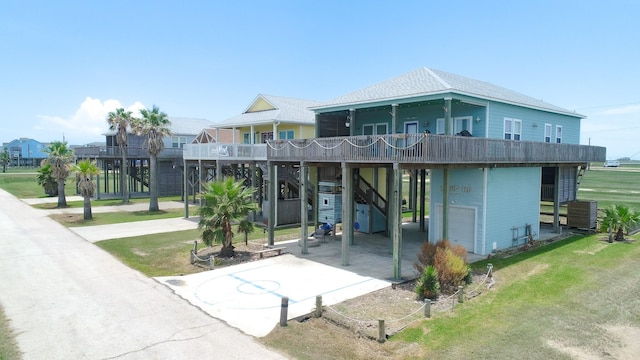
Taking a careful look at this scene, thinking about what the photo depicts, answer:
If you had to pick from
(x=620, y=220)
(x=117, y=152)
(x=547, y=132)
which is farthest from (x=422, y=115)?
(x=117, y=152)

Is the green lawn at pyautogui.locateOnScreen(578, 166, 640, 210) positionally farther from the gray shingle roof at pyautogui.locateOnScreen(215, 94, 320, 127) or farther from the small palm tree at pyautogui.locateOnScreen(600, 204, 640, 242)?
the gray shingle roof at pyautogui.locateOnScreen(215, 94, 320, 127)

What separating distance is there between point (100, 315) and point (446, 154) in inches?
480

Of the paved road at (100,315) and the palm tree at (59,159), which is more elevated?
the palm tree at (59,159)

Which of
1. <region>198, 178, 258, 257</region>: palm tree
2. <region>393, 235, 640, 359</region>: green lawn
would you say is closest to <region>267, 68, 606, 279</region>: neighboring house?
<region>393, 235, 640, 359</region>: green lawn

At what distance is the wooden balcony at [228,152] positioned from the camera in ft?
86.1

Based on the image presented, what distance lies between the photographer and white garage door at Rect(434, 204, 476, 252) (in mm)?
19078

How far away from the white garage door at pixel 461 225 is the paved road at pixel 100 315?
12.3 meters

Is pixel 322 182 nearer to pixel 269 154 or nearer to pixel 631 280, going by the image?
pixel 269 154

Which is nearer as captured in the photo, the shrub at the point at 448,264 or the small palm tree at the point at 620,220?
the shrub at the point at 448,264

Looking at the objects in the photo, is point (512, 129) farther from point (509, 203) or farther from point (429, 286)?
point (429, 286)

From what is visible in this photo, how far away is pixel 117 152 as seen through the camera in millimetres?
42875

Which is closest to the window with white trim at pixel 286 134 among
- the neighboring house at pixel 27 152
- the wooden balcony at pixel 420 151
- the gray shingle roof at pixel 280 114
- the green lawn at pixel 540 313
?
the gray shingle roof at pixel 280 114

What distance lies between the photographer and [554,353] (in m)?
9.25

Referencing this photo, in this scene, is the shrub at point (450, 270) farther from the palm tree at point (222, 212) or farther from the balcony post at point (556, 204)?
the balcony post at point (556, 204)
